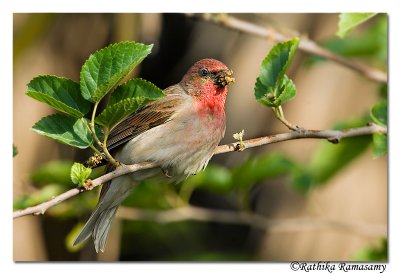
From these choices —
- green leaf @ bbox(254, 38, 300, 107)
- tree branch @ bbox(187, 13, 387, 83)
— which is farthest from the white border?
green leaf @ bbox(254, 38, 300, 107)

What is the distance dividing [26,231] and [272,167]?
1069 millimetres

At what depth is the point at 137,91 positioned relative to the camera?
5.61 feet

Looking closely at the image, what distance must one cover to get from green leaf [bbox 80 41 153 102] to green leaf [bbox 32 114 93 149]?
0.32ft

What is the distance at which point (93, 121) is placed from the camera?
5.69 feet

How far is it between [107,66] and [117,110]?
0.11 metres

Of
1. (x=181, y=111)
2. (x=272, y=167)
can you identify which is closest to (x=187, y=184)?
(x=272, y=167)

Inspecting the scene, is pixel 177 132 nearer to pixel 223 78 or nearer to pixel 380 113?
pixel 223 78

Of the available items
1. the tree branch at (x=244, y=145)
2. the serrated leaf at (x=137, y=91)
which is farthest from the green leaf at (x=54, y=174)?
the serrated leaf at (x=137, y=91)

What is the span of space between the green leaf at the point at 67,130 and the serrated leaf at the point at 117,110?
0.05 metres

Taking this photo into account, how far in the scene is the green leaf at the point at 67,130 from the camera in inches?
69.9

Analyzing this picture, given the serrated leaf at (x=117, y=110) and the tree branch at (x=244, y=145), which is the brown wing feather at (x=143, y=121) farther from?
the serrated leaf at (x=117, y=110)

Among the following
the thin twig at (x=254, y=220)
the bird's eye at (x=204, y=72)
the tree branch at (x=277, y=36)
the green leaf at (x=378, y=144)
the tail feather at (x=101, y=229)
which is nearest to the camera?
the green leaf at (x=378, y=144)

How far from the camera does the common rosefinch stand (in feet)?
7.18

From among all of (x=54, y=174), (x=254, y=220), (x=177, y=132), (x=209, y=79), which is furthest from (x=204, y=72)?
(x=254, y=220)
